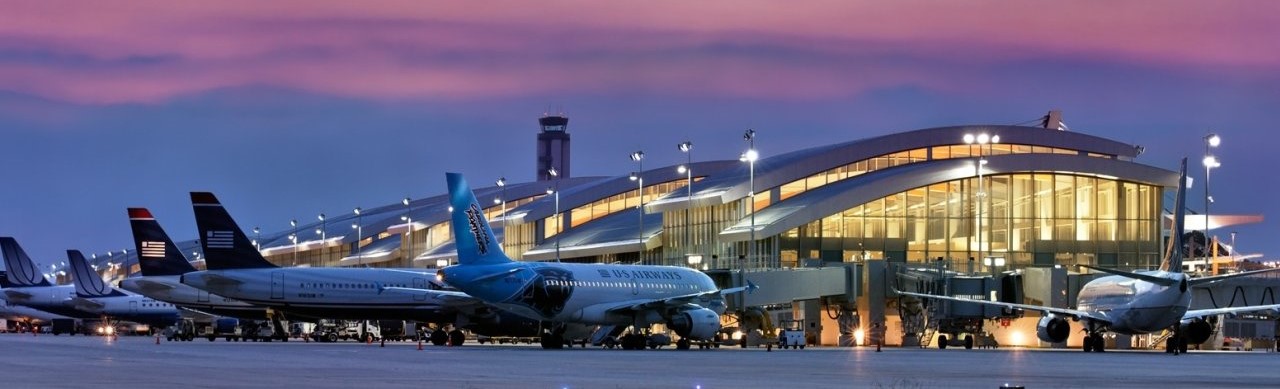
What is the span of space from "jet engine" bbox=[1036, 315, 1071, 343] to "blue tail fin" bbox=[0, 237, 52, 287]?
85908mm

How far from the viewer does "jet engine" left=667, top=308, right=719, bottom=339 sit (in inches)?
2901

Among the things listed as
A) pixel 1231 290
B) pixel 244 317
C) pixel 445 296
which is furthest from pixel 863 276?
pixel 244 317

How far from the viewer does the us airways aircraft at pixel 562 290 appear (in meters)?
70.1

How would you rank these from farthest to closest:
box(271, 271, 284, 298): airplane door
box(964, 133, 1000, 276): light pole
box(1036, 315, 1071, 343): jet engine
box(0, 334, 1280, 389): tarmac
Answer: box(964, 133, 1000, 276): light pole → box(271, 271, 284, 298): airplane door → box(1036, 315, 1071, 343): jet engine → box(0, 334, 1280, 389): tarmac

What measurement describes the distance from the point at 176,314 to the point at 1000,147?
2165 inches

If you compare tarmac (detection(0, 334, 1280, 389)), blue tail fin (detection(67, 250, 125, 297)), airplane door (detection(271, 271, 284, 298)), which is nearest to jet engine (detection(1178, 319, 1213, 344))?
→ tarmac (detection(0, 334, 1280, 389))

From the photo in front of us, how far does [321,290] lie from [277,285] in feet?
6.64

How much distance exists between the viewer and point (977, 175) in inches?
4316

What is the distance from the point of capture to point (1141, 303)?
69.6 metres

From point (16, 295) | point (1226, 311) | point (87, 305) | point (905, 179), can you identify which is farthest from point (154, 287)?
point (1226, 311)

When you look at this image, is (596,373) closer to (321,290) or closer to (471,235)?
(471,235)

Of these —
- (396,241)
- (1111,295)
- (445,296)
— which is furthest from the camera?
(396,241)

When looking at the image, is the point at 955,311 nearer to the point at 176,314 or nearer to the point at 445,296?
the point at 445,296

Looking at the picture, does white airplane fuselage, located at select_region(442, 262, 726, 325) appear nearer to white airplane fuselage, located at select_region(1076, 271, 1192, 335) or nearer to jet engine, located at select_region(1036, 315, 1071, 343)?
jet engine, located at select_region(1036, 315, 1071, 343)
